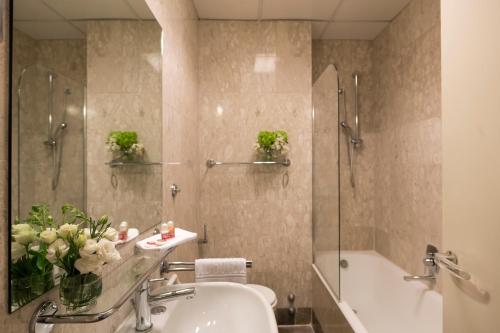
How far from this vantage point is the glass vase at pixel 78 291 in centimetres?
63

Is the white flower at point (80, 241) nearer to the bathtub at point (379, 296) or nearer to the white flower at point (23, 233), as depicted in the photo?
the white flower at point (23, 233)

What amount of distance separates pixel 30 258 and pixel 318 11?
2408mm

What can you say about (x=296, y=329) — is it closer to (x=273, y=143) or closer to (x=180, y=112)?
(x=273, y=143)

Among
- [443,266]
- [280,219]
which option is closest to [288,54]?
[280,219]

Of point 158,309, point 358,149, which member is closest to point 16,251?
A: point 158,309

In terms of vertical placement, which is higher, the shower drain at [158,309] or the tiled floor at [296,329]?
the shower drain at [158,309]

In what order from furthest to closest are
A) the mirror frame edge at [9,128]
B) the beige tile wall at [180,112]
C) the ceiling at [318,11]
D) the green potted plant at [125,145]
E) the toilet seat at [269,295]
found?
the ceiling at [318,11]
the toilet seat at [269,295]
the beige tile wall at [180,112]
the green potted plant at [125,145]
the mirror frame edge at [9,128]

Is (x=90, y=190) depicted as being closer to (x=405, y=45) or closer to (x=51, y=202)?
(x=51, y=202)

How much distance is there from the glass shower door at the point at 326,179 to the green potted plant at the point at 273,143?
0.27 m

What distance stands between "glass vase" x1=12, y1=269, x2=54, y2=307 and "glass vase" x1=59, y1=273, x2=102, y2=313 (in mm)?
30

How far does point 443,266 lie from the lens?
97cm

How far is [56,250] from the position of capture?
59cm

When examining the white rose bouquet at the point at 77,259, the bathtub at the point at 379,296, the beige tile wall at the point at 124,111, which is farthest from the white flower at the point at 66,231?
the bathtub at the point at 379,296

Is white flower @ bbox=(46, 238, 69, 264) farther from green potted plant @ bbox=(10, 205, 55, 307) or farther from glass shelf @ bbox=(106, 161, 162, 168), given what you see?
glass shelf @ bbox=(106, 161, 162, 168)
